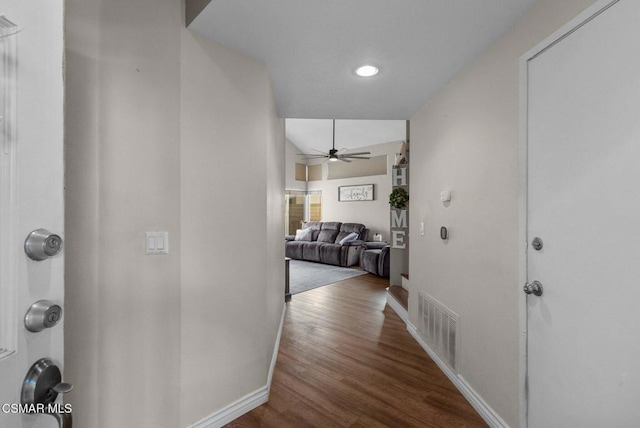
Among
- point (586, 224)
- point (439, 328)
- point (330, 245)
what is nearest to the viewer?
point (586, 224)

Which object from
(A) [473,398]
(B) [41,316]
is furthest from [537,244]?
(B) [41,316]

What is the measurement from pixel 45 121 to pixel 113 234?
82 centimetres

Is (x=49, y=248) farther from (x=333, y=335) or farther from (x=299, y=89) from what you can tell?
(x=333, y=335)

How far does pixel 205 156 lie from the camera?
1559mm

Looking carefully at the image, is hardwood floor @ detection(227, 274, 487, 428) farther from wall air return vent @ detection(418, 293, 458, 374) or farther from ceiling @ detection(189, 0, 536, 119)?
ceiling @ detection(189, 0, 536, 119)

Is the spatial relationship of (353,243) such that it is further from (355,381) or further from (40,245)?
(40,245)

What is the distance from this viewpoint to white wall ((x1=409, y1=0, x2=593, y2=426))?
147 cm

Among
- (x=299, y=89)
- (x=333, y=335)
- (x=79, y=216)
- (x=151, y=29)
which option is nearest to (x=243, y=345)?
(x=79, y=216)

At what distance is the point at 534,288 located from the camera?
1346 millimetres

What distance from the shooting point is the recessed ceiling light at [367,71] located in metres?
1.92

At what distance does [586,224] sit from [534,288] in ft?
1.31

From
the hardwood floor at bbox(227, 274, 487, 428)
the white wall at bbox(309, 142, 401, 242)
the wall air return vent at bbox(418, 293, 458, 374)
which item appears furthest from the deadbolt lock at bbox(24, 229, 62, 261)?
the white wall at bbox(309, 142, 401, 242)

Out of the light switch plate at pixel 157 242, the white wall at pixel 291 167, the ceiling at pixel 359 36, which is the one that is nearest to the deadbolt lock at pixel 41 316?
the light switch plate at pixel 157 242

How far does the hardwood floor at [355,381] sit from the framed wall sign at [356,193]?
4.48 m
